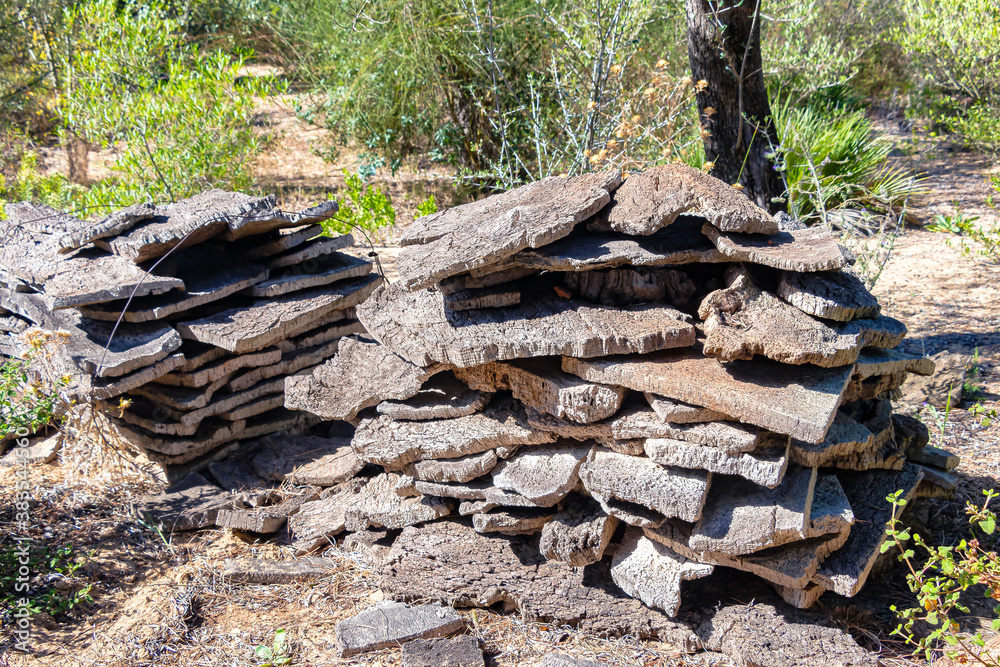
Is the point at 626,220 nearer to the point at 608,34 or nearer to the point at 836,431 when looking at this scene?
the point at 836,431

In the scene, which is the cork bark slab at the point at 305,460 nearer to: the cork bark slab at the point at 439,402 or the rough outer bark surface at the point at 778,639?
the cork bark slab at the point at 439,402

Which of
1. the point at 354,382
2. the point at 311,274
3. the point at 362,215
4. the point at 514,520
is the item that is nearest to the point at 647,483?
the point at 514,520

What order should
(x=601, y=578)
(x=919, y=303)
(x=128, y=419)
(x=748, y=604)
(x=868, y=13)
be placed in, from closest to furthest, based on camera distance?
1. (x=748, y=604)
2. (x=601, y=578)
3. (x=128, y=419)
4. (x=919, y=303)
5. (x=868, y=13)

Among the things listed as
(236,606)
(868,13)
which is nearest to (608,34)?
(236,606)

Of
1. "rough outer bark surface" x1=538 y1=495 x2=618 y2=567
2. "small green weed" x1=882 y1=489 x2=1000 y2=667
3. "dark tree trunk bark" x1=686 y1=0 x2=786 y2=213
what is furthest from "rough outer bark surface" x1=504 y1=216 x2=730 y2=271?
"dark tree trunk bark" x1=686 y1=0 x2=786 y2=213

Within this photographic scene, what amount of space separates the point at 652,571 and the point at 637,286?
1.21 meters

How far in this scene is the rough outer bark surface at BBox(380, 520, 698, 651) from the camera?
2756mm

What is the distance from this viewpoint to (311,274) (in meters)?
4.12

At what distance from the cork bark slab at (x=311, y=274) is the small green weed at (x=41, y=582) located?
1.68 m

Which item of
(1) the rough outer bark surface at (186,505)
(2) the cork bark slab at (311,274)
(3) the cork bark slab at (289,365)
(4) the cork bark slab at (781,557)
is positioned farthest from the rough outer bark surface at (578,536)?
(2) the cork bark slab at (311,274)

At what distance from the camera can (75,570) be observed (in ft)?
10.5

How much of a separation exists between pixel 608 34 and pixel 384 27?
3754 millimetres

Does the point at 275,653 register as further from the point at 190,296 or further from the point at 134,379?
the point at 190,296

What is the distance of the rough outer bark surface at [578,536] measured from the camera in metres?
2.74
